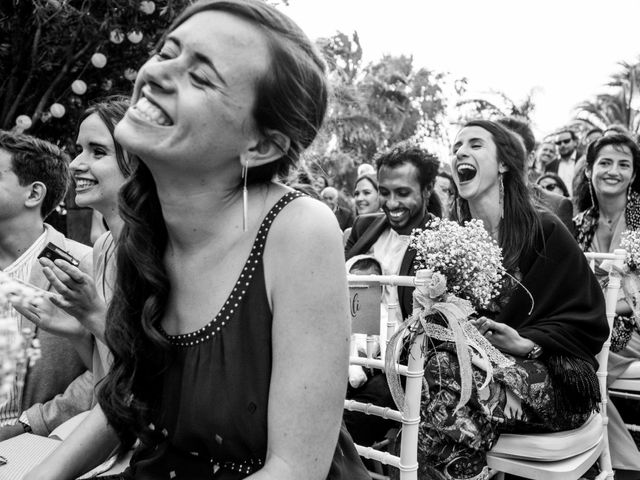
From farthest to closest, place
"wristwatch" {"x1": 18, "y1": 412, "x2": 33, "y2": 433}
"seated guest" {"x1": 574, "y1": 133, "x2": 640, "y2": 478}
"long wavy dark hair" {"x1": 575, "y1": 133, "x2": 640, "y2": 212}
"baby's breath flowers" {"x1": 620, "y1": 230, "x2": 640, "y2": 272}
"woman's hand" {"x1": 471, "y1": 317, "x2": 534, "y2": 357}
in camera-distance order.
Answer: "long wavy dark hair" {"x1": 575, "y1": 133, "x2": 640, "y2": 212} → "seated guest" {"x1": 574, "y1": 133, "x2": 640, "y2": 478} → "baby's breath flowers" {"x1": 620, "y1": 230, "x2": 640, "y2": 272} → "woman's hand" {"x1": 471, "y1": 317, "x2": 534, "y2": 357} → "wristwatch" {"x1": 18, "y1": 412, "x2": 33, "y2": 433}

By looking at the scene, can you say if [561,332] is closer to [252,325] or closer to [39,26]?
[252,325]

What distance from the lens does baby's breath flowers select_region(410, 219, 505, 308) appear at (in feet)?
8.65

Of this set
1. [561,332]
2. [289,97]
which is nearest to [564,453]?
[561,332]

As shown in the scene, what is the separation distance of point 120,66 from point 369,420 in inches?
176

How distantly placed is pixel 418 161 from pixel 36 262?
2.69m

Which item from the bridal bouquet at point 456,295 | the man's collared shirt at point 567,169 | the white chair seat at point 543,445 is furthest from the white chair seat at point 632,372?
the man's collared shirt at point 567,169

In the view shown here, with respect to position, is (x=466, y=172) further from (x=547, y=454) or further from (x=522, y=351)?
(x=547, y=454)

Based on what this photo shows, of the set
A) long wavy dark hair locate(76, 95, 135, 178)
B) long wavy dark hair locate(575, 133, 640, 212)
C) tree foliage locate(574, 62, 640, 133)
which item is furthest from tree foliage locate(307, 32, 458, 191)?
long wavy dark hair locate(76, 95, 135, 178)

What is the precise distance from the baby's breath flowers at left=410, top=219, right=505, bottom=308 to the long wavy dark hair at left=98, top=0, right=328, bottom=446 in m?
1.33

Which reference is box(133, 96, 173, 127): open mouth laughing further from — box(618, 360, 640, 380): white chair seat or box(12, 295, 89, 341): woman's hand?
box(618, 360, 640, 380): white chair seat

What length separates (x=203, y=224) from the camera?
140 cm

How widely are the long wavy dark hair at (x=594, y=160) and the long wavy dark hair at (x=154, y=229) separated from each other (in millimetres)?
4090

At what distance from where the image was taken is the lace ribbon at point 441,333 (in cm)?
243

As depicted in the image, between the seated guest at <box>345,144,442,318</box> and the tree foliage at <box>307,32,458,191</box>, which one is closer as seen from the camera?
the seated guest at <box>345,144,442,318</box>
